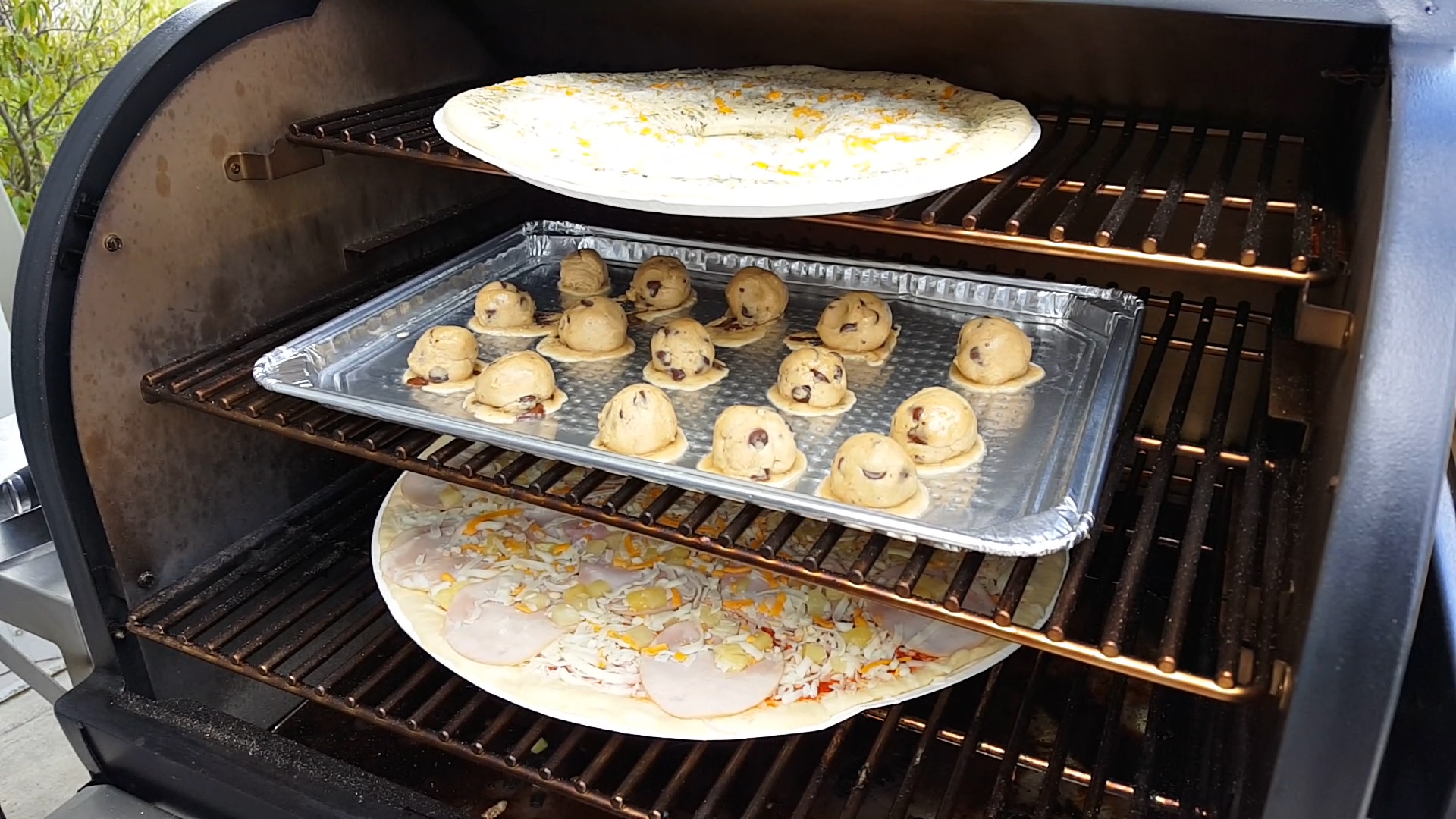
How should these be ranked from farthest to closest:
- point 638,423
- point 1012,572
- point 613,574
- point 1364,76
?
point 613,574 < point 638,423 < point 1012,572 < point 1364,76

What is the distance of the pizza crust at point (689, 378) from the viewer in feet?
6.13

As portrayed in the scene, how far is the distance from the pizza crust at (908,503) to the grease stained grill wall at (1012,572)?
7 cm

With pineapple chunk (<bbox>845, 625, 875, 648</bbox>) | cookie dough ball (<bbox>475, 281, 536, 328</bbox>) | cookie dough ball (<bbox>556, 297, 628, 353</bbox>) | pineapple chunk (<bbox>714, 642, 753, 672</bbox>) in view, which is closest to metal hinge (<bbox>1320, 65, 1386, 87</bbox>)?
pineapple chunk (<bbox>845, 625, 875, 648</bbox>)

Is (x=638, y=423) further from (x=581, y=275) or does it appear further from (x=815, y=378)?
(x=581, y=275)

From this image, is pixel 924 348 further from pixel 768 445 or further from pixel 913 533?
pixel 913 533

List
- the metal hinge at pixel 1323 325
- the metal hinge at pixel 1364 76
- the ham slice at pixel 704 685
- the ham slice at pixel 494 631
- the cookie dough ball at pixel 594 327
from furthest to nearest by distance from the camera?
the cookie dough ball at pixel 594 327 < the ham slice at pixel 494 631 < the ham slice at pixel 704 685 < the metal hinge at pixel 1364 76 < the metal hinge at pixel 1323 325

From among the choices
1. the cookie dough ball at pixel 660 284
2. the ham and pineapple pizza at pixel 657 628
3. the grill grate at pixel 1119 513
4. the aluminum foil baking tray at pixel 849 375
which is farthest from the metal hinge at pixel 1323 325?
the cookie dough ball at pixel 660 284

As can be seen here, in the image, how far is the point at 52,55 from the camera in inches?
132

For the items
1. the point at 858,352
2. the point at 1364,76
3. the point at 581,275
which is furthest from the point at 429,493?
the point at 1364,76

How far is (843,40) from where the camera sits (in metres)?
1.87

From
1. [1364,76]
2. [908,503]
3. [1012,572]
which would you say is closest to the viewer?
[1364,76]

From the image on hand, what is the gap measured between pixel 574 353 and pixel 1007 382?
0.84 metres

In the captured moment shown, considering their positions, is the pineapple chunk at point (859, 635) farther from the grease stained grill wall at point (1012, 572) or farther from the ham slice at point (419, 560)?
the ham slice at point (419, 560)

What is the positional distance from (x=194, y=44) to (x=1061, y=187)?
1.39m
